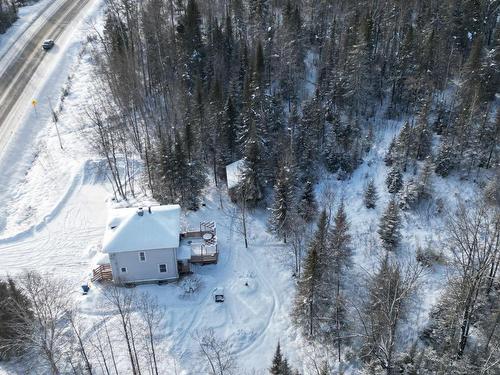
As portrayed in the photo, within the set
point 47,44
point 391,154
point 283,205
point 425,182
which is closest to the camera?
point 283,205

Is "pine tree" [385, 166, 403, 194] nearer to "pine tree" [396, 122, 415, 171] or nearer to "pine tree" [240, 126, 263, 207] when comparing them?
"pine tree" [396, 122, 415, 171]

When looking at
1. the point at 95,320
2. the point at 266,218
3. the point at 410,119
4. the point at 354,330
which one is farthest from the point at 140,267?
the point at 410,119

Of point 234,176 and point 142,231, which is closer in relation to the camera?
point 142,231

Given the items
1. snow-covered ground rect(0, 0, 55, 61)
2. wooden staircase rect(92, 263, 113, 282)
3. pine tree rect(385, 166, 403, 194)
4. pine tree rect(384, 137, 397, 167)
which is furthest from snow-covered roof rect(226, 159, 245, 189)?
snow-covered ground rect(0, 0, 55, 61)

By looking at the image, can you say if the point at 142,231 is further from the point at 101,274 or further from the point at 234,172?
the point at 234,172

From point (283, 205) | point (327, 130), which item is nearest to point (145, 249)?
point (283, 205)

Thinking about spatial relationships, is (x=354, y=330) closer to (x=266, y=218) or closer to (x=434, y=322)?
(x=434, y=322)
